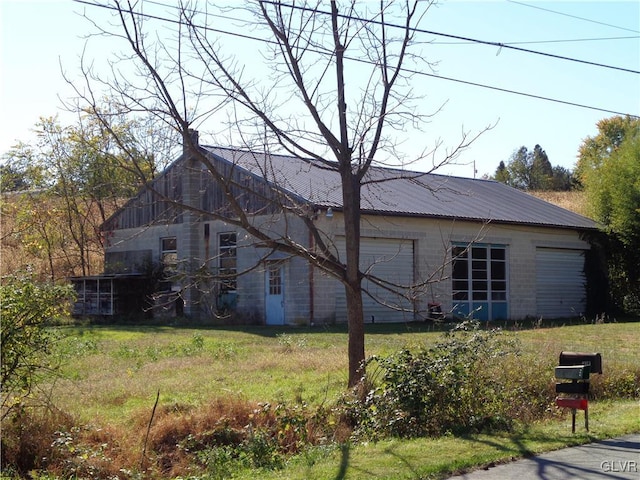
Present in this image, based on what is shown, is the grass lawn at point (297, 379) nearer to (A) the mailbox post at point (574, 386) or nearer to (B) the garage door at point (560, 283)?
(A) the mailbox post at point (574, 386)

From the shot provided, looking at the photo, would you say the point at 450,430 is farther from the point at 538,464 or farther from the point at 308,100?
the point at 308,100

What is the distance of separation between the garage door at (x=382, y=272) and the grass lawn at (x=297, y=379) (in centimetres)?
213

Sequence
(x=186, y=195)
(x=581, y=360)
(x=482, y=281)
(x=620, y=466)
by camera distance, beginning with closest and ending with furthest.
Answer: (x=620, y=466)
(x=581, y=360)
(x=186, y=195)
(x=482, y=281)

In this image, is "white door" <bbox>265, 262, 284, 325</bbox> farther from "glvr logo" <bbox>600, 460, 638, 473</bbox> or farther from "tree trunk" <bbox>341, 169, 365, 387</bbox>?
"glvr logo" <bbox>600, 460, 638, 473</bbox>

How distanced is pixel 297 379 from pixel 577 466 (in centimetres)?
668

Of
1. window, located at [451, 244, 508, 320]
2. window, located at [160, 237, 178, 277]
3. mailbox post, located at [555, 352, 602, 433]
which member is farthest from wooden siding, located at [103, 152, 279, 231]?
mailbox post, located at [555, 352, 602, 433]

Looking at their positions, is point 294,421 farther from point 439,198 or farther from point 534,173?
point 534,173

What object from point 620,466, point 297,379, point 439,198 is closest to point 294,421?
point 297,379

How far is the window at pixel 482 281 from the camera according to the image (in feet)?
99.4

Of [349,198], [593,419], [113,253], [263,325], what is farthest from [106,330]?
[593,419]

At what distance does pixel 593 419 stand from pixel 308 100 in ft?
18.8

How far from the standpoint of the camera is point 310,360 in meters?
15.9

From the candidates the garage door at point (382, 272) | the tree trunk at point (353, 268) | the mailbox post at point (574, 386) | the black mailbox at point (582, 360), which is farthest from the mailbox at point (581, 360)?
the garage door at point (382, 272)

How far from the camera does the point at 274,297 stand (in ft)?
91.8
